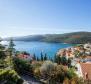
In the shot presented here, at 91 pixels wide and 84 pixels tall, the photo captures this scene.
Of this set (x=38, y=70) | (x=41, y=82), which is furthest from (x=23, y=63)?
(x=41, y=82)

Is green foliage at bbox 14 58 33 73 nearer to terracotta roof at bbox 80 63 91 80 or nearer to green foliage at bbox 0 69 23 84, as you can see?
terracotta roof at bbox 80 63 91 80

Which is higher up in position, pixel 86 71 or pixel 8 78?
pixel 8 78

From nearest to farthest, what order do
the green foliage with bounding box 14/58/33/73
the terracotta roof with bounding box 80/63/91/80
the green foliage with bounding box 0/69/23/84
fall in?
the green foliage with bounding box 0/69/23/84, the green foliage with bounding box 14/58/33/73, the terracotta roof with bounding box 80/63/91/80

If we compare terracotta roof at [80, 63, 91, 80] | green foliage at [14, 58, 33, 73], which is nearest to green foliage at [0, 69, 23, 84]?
green foliage at [14, 58, 33, 73]

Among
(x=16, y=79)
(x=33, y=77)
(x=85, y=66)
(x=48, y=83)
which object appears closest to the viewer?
(x=16, y=79)

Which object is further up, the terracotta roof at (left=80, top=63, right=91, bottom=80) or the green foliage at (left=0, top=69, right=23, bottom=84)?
the green foliage at (left=0, top=69, right=23, bottom=84)

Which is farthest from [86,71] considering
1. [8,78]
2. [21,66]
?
[8,78]

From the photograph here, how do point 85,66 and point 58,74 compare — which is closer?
point 58,74

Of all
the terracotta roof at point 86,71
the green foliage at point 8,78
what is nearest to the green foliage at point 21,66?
the terracotta roof at point 86,71

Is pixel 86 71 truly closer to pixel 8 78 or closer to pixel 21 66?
pixel 21 66

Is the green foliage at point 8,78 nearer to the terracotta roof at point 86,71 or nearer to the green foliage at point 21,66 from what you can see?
the green foliage at point 21,66

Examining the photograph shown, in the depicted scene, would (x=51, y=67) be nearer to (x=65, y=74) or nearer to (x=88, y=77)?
(x=65, y=74)
